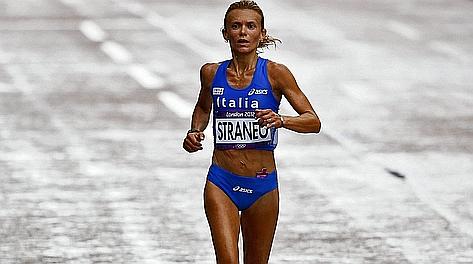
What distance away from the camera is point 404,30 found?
107 feet

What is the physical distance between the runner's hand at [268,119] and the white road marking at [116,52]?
18100 mm

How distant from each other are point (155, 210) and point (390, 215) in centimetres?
249

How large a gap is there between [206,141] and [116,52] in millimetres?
8989

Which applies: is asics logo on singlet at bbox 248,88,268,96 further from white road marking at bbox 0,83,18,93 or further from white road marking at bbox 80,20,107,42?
white road marking at bbox 80,20,107,42

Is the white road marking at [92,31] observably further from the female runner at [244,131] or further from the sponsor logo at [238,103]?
the sponsor logo at [238,103]

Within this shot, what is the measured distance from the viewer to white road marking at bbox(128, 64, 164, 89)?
24375 millimetres

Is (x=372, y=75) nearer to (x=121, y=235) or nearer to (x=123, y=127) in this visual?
(x=123, y=127)

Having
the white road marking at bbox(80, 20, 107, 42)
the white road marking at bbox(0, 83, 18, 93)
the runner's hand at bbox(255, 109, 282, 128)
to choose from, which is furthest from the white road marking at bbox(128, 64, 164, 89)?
the runner's hand at bbox(255, 109, 282, 128)

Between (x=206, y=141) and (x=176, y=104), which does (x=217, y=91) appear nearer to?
(x=206, y=141)

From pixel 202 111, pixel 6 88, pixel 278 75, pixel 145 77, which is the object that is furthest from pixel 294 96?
pixel 145 77

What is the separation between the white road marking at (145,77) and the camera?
24.4 meters

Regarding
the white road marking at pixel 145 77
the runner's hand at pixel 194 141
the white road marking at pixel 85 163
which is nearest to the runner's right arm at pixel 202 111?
the runner's hand at pixel 194 141

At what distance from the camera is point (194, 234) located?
14109 millimetres

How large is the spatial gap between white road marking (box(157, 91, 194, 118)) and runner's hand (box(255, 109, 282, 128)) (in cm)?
1253
